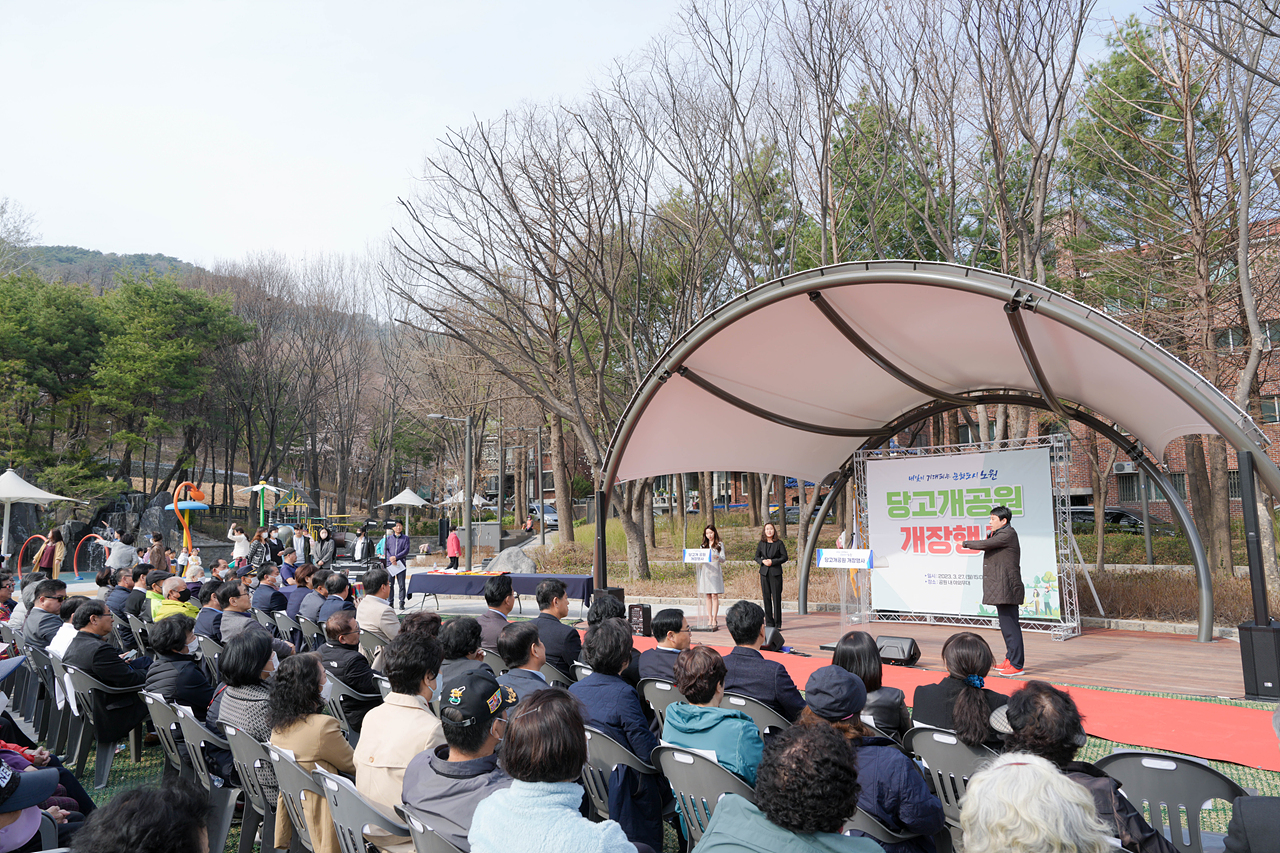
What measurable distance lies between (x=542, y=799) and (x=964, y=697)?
6.29 feet

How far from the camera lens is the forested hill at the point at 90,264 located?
40.6m

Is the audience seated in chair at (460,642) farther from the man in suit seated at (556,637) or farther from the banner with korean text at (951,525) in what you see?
the banner with korean text at (951,525)

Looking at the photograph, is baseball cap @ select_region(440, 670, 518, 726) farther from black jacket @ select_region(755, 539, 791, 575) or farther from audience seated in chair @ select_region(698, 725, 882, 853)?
black jacket @ select_region(755, 539, 791, 575)

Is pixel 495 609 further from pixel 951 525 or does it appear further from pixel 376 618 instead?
pixel 951 525

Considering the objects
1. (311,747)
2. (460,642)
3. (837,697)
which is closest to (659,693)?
(460,642)

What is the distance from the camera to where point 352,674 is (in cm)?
489

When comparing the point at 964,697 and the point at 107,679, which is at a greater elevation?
the point at 964,697

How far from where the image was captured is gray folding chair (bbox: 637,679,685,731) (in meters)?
4.32

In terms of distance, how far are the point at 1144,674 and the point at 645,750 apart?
643 cm

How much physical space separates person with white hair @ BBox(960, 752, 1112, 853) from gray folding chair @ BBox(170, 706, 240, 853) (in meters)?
2.95

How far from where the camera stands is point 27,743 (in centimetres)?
452

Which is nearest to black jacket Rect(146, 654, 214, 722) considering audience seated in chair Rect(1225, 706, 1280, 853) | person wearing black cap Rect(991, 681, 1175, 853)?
person wearing black cap Rect(991, 681, 1175, 853)

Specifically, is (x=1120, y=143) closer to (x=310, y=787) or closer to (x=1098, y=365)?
(x=1098, y=365)

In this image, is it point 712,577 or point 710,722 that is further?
point 712,577
